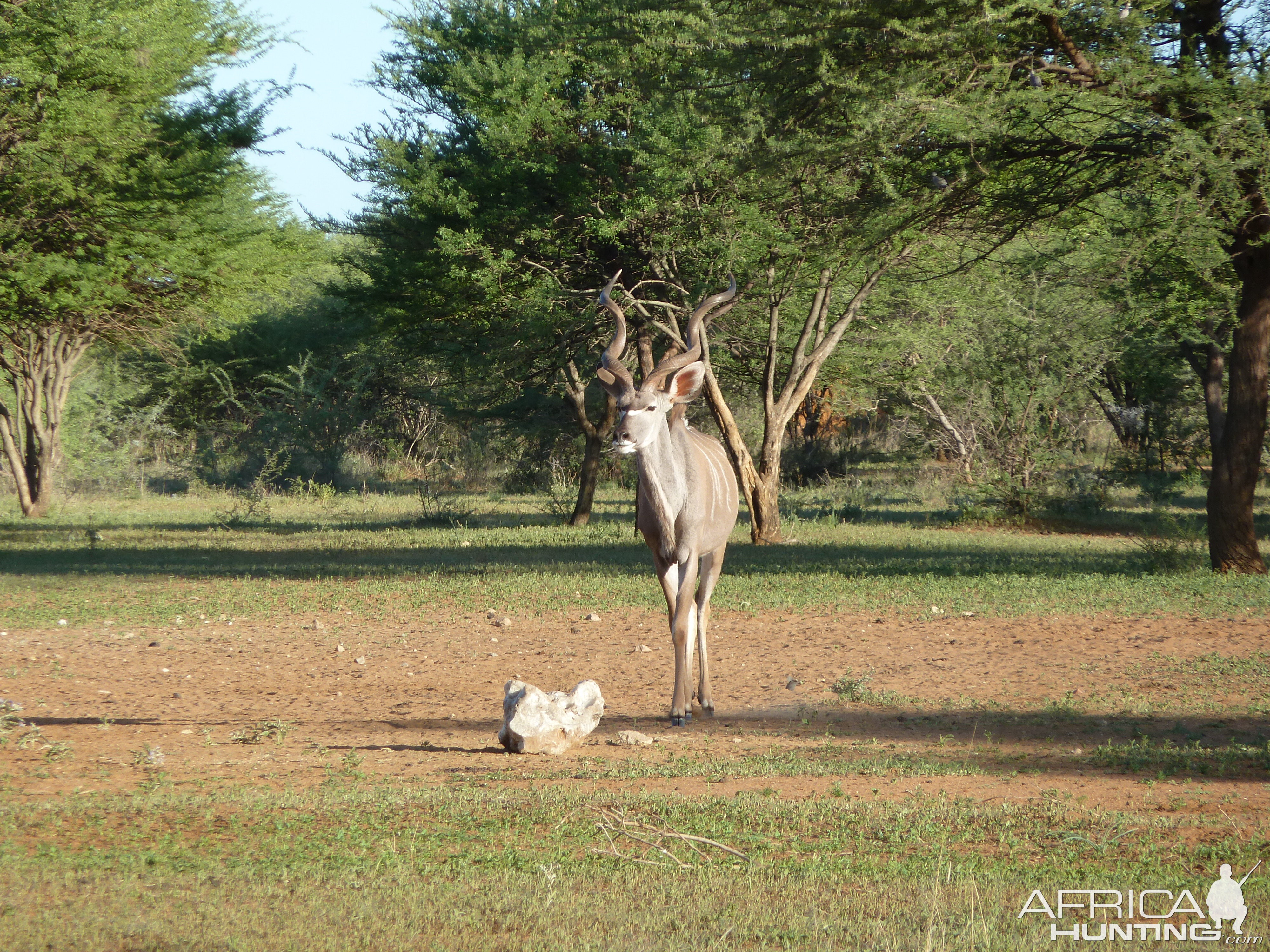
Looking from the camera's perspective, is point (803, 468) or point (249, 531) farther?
point (803, 468)

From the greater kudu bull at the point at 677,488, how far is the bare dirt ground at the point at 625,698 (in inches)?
24.2

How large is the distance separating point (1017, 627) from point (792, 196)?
726cm

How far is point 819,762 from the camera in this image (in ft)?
22.1

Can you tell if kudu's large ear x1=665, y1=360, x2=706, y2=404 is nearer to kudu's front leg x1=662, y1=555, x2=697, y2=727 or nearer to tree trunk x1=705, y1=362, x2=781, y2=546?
kudu's front leg x1=662, y1=555, x2=697, y2=727

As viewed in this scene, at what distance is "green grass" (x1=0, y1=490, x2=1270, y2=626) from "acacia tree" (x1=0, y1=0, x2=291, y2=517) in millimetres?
3863

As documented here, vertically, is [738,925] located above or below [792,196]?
below

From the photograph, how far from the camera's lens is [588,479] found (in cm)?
2303

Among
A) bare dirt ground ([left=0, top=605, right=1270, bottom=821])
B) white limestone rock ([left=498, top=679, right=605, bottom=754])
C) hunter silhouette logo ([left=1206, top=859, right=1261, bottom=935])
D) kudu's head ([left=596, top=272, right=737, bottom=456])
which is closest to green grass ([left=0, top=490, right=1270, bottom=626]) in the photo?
bare dirt ground ([left=0, top=605, right=1270, bottom=821])

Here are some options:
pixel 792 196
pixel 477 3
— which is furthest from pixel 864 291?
pixel 477 3

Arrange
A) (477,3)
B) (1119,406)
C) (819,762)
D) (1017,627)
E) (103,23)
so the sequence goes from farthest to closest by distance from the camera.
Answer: (1119,406), (477,3), (103,23), (1017,627), (819,762)

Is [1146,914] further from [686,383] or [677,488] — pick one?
[686,383]

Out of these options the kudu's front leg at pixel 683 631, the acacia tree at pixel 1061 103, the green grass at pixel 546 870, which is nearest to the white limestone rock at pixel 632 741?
Result: the kudu's front leg at pixel 683 631

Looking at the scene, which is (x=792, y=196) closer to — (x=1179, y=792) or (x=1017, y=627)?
(x=1017, y=627)

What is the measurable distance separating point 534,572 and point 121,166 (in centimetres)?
783
